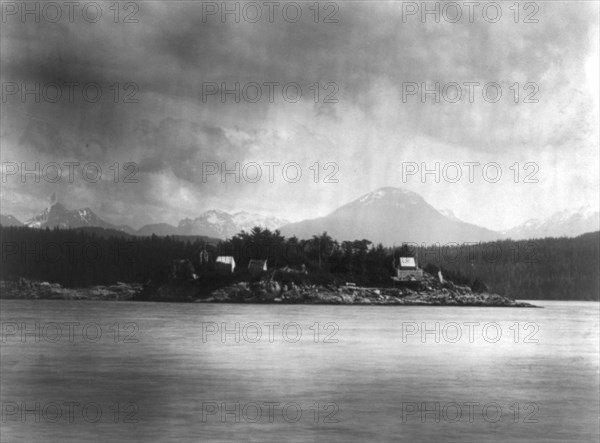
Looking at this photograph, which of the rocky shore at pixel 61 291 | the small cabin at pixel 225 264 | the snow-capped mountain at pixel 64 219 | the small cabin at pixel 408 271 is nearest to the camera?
the snow-capped mountain at pixel 64 219

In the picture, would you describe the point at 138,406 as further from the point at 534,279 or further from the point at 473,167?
the point at 534,279

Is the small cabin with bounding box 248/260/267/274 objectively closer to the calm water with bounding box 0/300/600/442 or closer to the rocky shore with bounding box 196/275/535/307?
the rocky shore with bounding box 196/275/535/307

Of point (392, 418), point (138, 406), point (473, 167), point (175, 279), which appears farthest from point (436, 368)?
point (175, 279)

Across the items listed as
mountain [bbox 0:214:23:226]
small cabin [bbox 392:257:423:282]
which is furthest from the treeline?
small cabin [bbox 392:257:423:282]

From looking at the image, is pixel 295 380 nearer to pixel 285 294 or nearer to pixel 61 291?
pixel 61 291

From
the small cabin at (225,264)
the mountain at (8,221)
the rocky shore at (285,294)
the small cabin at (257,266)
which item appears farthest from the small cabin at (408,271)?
the mountain at (8,221)

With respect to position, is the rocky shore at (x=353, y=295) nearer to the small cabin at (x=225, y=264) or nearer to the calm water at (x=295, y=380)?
the small cabin at (x=225, y=264)
